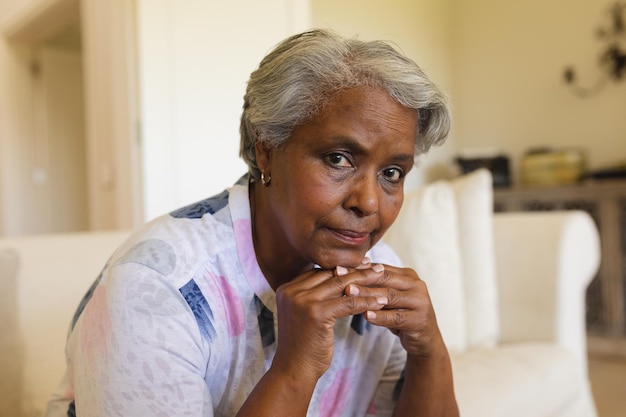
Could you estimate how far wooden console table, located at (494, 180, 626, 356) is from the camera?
3287mm

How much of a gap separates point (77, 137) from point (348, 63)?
12.8ft

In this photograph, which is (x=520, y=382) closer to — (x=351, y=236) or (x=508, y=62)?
(x=351, y=236)

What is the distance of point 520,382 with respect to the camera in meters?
1.39

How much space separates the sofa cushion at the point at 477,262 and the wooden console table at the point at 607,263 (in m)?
1.94

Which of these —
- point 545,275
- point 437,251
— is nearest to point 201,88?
point 437,251

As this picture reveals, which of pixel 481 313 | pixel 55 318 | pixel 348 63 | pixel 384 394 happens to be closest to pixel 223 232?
pixel 348 63

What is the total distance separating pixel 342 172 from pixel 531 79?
3.76m

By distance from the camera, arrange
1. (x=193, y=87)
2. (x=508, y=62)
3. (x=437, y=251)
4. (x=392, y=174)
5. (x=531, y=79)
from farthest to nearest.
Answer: (x=508, y=62) < (x=531, y=79) < (x=193, y=87) < (x=437, y=251) < (x=392, y=174)

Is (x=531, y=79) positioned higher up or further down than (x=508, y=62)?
further down

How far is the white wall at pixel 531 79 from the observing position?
377cm

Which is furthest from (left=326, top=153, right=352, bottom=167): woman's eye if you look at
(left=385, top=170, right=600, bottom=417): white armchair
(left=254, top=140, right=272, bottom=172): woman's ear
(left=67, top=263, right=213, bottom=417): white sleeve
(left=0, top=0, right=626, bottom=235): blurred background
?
(left=0, top=0, right=626, bottom=235): blurred background

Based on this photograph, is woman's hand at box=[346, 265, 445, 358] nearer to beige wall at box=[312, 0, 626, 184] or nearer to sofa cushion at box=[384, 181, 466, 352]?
sofa cushion at box=[384, 181, 466, 352]

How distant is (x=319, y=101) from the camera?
765mm

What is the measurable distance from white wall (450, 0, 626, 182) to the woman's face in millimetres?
3450
